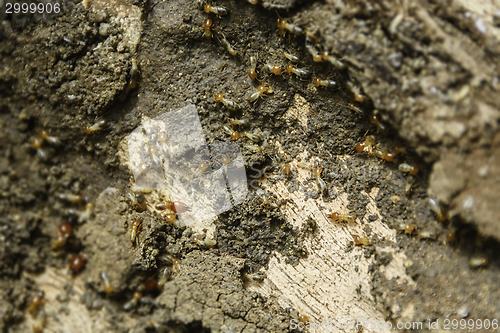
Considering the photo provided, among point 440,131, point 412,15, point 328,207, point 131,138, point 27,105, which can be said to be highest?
point 412,15

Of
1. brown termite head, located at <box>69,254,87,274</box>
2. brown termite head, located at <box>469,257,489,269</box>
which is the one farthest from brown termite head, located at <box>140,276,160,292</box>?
brown termite head, located at <box>469,257,489,269</box>

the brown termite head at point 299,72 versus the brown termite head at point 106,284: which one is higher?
the brown termite head at point 299,72

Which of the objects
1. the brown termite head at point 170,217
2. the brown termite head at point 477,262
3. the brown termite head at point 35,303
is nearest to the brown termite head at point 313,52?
the brown termite head at point 170,217

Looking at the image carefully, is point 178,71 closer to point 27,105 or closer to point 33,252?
point 27,105

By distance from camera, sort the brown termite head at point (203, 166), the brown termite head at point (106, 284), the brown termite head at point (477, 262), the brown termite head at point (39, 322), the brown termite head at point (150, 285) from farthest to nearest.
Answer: the brown termite head at point (203, 166) → the brown termite head at point (150, 285) → the brown termite head at point (477, 262) → the brown termite head at point (106, 284) → the brown termite head at point (39, 322)

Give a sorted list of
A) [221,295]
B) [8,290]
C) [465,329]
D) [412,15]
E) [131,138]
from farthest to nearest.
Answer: [131,138]
[221,295]
[465,329]
[8,290]
[412,15]

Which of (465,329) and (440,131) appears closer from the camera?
(440,131)

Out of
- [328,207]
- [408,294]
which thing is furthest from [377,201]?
[408,294]

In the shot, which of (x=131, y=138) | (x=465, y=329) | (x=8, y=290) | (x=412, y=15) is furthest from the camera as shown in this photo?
(x=131, y=138)

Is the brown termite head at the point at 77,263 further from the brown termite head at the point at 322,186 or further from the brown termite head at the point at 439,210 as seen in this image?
the brown termite head at the point at 439,210

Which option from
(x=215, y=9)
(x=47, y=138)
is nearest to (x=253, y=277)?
(x=47, y=138)
